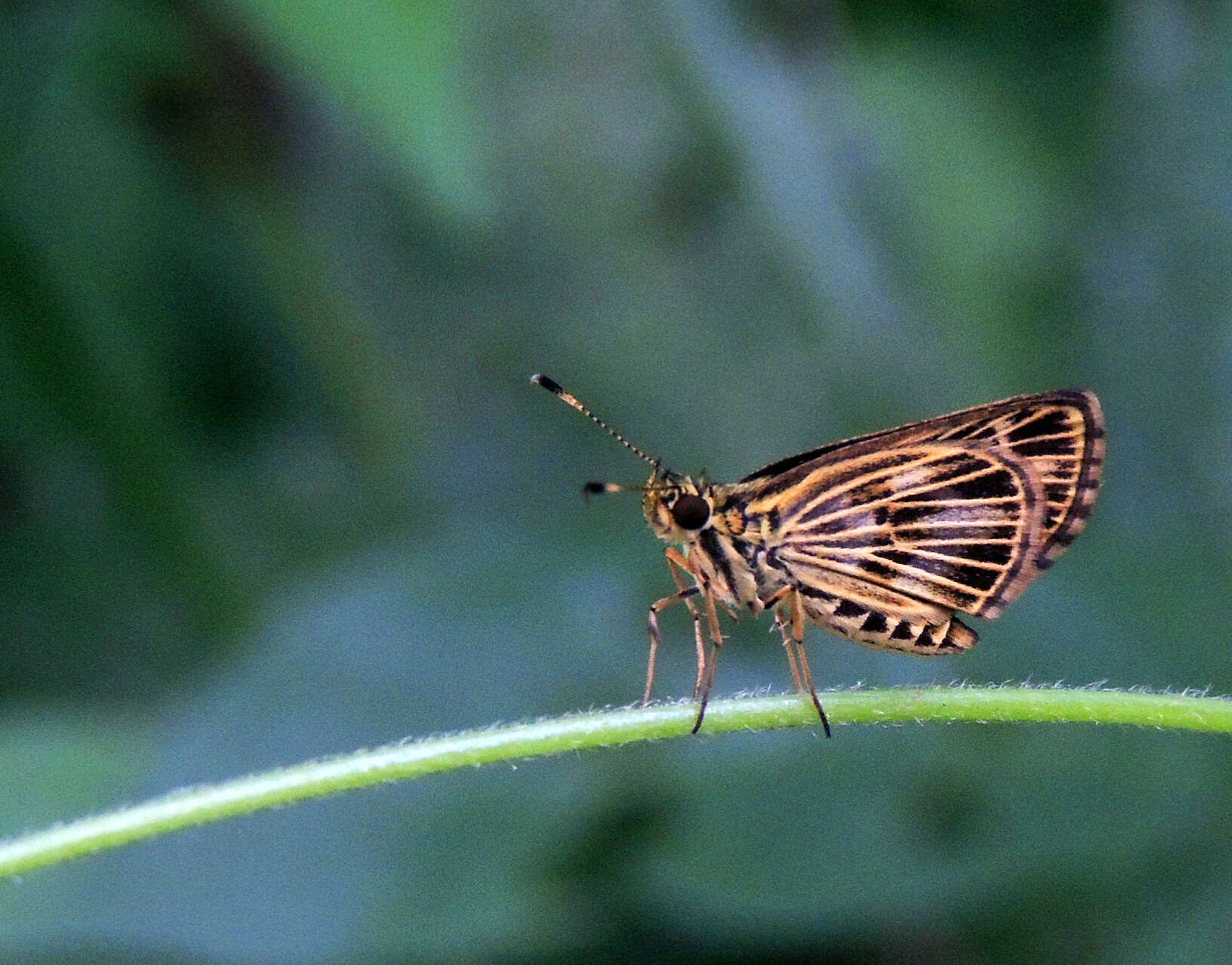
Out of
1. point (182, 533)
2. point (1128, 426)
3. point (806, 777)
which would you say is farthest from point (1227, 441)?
point (182, 533)

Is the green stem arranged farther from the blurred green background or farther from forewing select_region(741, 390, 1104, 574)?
the blurred green background

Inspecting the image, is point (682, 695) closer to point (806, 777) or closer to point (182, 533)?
point (806, 777)

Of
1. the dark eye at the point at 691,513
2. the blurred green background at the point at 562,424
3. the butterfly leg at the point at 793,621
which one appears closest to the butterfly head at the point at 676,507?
the dark eye at the point at 691,513

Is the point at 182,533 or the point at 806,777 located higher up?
the point at 182,533

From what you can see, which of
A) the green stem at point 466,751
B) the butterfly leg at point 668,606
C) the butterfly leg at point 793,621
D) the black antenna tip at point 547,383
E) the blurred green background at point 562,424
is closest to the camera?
the green stem at point 466,751

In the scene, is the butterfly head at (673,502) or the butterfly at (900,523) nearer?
the butterfly at (900,523)

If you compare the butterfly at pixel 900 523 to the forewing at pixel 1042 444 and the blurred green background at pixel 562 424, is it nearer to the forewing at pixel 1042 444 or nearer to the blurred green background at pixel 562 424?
the forewing at pixel 1042 444

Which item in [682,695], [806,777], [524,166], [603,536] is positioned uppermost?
[524,166]

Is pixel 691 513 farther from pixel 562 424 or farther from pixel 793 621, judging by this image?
pixel 562 424

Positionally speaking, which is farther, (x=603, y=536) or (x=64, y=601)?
(x=64, y=601)
